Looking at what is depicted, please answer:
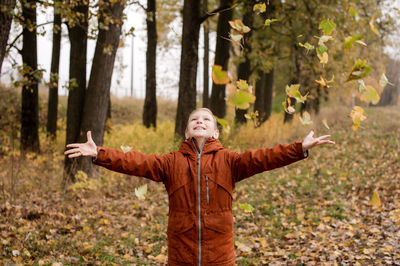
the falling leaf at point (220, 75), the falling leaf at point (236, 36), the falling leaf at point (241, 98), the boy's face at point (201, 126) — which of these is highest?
the falling leaf at point (236, 36)

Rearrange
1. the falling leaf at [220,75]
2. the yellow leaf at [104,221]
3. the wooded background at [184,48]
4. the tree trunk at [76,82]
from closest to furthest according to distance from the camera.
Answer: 1. the falling leaf at [220,75]
2. the yellow leaf at [104,221]
3. the wooded background at [184,48]
4. the tree trunk at [76,82]

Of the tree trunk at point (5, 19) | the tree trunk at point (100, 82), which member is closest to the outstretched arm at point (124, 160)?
the tree trunk at point (5, 19)

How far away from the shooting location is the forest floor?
4852mm

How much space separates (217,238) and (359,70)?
1603 mm

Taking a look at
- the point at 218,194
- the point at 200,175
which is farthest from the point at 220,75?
the point at 218,194

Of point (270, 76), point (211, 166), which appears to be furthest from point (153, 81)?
point (211, 166)

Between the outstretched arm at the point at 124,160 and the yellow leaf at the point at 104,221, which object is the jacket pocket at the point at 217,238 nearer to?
the outstretched arm at the point at 124,160

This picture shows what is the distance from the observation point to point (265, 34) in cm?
1545

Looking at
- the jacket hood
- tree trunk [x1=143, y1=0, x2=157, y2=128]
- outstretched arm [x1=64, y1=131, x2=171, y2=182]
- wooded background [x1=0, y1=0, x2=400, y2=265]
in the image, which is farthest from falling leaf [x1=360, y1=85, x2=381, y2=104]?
tree trunk [x1=143, y1=0, x2=157, y2=128]

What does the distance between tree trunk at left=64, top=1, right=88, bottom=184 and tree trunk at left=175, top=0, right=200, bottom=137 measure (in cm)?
251

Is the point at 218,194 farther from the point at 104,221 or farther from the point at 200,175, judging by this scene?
the point at 104,221

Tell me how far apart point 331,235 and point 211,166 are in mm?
3678

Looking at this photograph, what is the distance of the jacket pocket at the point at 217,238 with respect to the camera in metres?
2.69

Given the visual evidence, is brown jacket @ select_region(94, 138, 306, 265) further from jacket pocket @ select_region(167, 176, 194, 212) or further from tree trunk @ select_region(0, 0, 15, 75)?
tree trunk @ select_region(0, 0, 15, 75)
